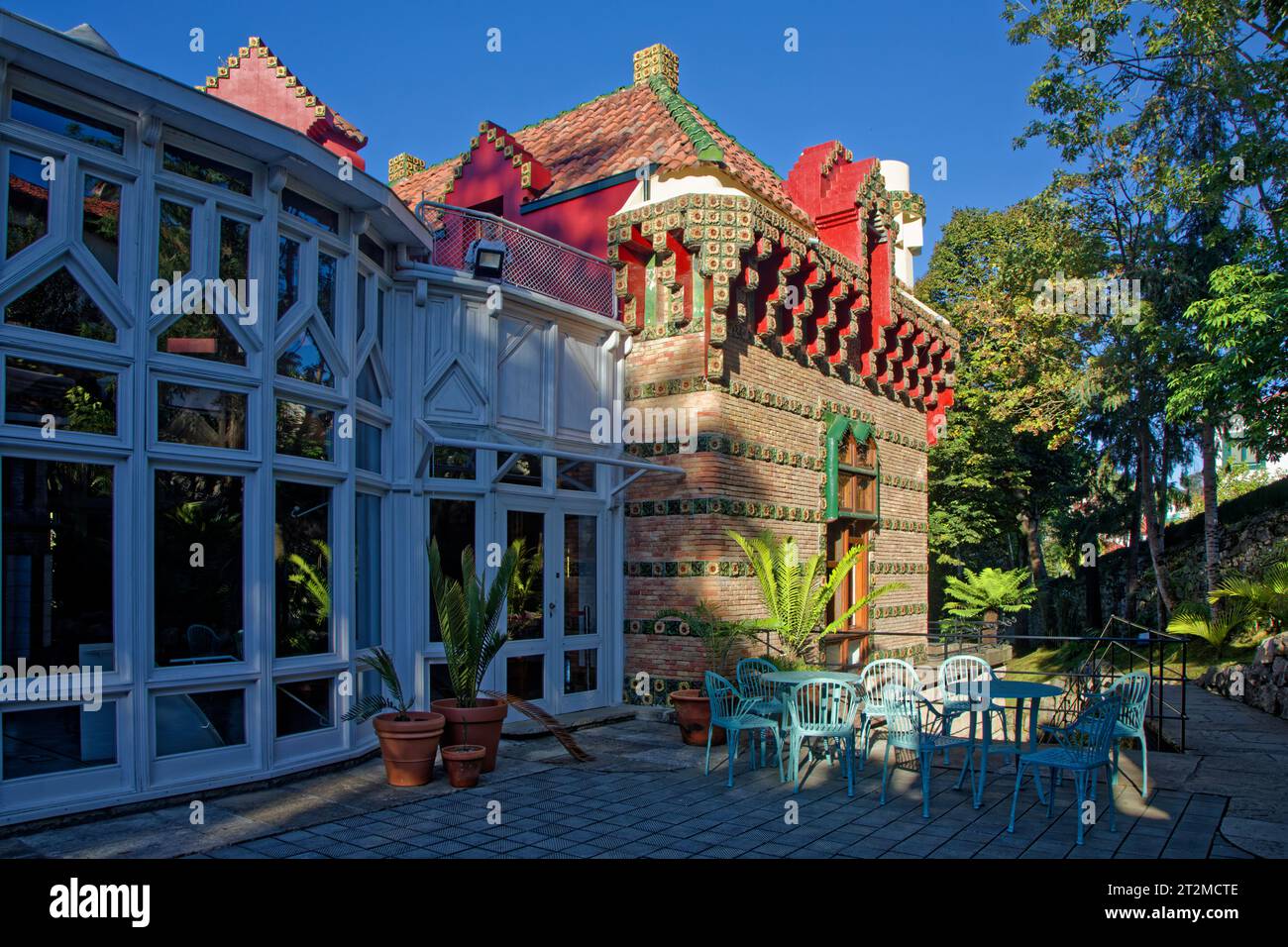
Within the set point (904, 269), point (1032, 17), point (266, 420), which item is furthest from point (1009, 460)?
point (266, 420)

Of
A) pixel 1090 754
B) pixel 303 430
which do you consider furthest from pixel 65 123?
pixel 1090 754

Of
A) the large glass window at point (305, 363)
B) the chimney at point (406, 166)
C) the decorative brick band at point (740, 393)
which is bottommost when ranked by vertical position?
the large glass window at point (305, 363)

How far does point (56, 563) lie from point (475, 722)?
12.1 feet

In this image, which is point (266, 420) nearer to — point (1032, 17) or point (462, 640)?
point (462, 640)

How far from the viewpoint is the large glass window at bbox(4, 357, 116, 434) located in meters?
6.70

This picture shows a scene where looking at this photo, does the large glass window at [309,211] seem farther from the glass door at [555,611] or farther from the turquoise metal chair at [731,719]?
the turquoise metal chair at [731,719]

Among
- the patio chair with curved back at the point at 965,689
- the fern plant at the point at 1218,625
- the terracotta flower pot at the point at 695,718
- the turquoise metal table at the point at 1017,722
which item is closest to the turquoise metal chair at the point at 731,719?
the terracotta flower pot at the point at 695,718

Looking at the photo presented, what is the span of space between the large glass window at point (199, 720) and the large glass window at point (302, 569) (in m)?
0.65

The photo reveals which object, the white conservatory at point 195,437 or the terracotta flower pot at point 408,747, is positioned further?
the terracotta flower pot at point 408,747

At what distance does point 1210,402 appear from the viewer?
14523mm

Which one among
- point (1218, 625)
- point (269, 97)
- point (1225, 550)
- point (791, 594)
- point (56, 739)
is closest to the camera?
point (56, 739)

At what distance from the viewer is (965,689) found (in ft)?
30.7

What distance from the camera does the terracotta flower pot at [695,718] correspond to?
10461 mm

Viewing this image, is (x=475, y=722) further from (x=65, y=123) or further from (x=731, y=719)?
(x=65, y=123)
